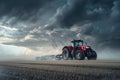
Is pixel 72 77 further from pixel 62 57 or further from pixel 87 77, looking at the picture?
pixel 62 57

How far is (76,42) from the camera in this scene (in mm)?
33219

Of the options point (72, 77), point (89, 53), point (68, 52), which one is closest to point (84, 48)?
point (89, 53)

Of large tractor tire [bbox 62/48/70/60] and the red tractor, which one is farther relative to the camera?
large tractor tire [bbox 62/48/70/60]

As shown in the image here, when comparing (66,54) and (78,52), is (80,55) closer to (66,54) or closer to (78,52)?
(78,52)

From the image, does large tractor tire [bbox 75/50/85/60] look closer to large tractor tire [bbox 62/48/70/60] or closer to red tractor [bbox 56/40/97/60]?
red tractor [bbox 56/40/97/60]

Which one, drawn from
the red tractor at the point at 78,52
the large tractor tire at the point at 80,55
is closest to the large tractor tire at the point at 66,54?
the red tractor at the point at 78,52

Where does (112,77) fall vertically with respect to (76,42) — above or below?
below

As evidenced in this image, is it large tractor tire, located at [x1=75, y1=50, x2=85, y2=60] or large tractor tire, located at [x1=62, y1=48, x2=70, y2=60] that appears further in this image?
large tractor tire, located at [x1=62, y1=48, x2=70, y2=60]

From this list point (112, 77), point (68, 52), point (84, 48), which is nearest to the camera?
point (112, 77)

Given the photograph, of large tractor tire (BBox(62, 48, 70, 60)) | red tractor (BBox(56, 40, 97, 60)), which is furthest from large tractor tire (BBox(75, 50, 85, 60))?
large tractor tire (BBox(62, 48, 70, 60))

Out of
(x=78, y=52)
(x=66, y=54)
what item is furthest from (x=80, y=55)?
(x=66, y=54)

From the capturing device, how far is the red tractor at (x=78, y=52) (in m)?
31.5

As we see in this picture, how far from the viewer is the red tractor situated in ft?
103

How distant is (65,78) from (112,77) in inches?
106
